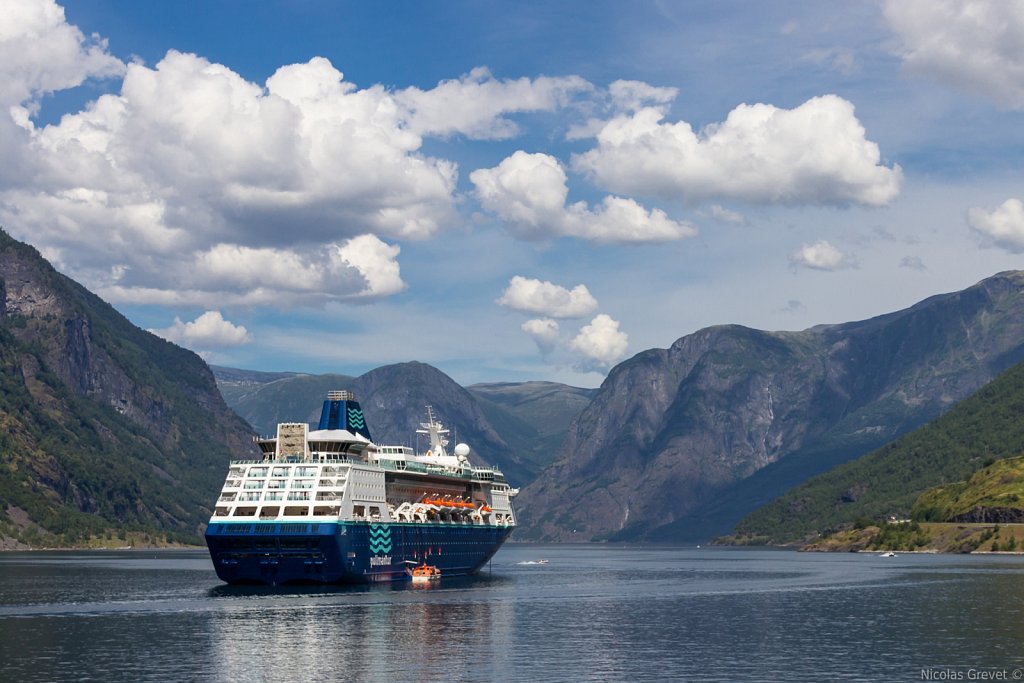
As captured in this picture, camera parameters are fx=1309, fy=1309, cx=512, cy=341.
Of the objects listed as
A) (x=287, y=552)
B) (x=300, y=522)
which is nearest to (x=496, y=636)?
(x=300, y=522)

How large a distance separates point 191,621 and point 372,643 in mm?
29420

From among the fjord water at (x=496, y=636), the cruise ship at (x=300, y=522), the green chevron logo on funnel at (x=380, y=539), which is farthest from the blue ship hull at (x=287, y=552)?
the green chevron logo on funnel at (x=380, y=539)

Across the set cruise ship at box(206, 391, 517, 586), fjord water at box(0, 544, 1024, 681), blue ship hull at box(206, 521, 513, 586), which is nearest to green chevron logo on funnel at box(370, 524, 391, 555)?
cruise ship at box(206, 391, 517, 586)

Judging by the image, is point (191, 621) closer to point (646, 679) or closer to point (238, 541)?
point (238, 541)

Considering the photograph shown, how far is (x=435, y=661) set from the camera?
114 m

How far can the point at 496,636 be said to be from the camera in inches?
5217

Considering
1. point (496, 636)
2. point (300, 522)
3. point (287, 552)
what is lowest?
point (496, 636)

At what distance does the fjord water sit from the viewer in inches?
4291

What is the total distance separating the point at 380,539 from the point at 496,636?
6332cm

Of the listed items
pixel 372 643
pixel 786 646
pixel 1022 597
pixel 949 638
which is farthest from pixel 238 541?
pixel 1022 597

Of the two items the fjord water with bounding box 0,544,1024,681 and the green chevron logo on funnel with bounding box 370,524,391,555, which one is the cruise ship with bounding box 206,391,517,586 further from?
the fjord water with bounding box 0,544,1024,681

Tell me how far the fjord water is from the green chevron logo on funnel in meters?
7.48

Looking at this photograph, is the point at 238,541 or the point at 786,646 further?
the point at 238,541

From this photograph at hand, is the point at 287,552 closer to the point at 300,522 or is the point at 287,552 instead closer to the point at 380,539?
the point at 300,522
